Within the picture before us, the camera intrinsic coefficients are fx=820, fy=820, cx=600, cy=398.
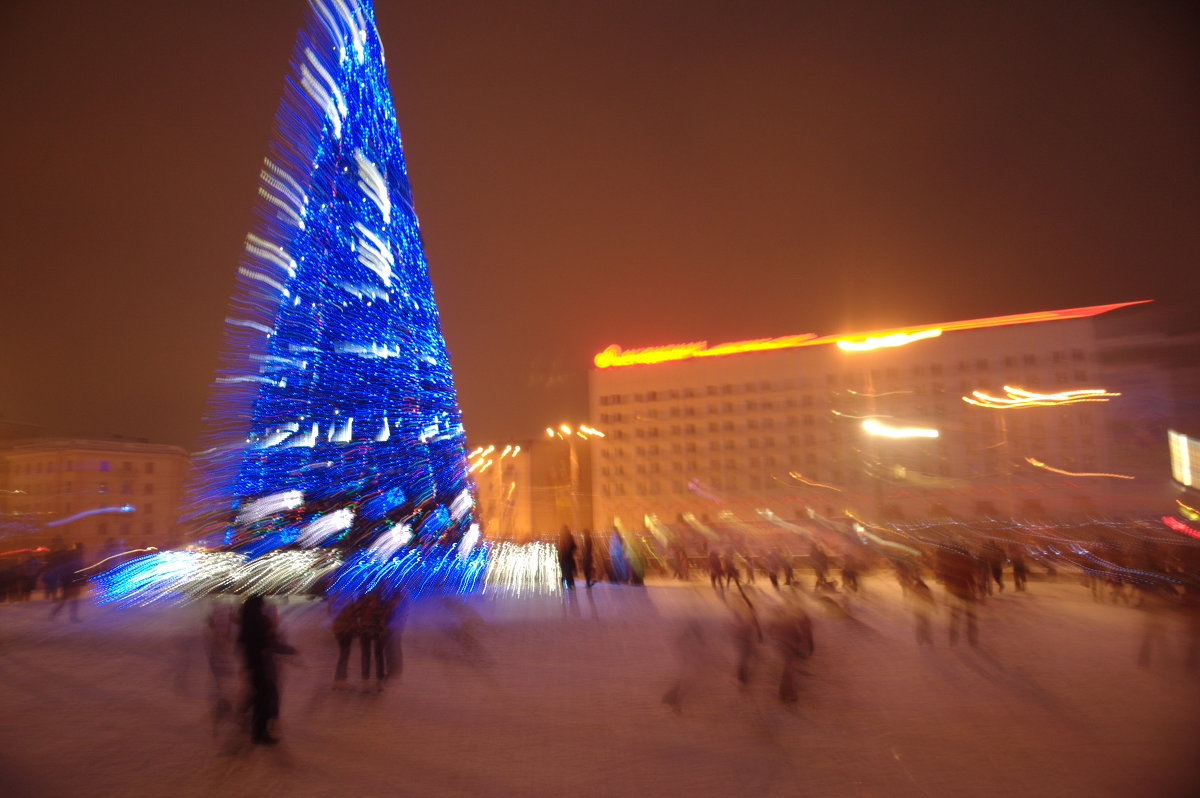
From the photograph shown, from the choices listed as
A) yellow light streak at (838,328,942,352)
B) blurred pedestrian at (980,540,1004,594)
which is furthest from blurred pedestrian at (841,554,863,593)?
yellow light streak at (838,328,942,352)

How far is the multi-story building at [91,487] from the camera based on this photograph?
4797 cm

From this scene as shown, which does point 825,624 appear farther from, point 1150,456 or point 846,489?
point 846,489

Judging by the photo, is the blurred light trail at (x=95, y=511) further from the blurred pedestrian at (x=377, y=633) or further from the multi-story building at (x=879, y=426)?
the blurred pedestrian at (x=377, y=633)

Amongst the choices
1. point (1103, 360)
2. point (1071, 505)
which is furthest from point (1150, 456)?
point (1103, 360)

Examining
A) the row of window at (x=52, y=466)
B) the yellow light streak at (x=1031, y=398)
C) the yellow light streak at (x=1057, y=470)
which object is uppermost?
the yellow light streak at (x=1031, y=398)

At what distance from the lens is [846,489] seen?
57.4m

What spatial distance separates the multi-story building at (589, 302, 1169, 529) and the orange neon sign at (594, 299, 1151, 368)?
0.10 metres

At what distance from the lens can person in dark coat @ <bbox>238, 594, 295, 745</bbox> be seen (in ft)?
19.7

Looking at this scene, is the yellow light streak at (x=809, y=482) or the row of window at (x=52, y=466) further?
the yellow light streak at (x=809, y=482)

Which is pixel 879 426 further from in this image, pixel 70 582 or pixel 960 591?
pixel 70 582

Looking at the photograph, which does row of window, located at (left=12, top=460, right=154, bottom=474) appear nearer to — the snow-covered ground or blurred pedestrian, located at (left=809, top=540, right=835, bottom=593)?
the snow-covered ground

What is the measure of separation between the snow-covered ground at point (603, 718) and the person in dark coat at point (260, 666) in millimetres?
196

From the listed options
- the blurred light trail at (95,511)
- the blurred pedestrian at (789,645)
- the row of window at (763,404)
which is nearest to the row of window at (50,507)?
the blurred light trail at (95,511)

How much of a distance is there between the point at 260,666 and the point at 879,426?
55158mm
